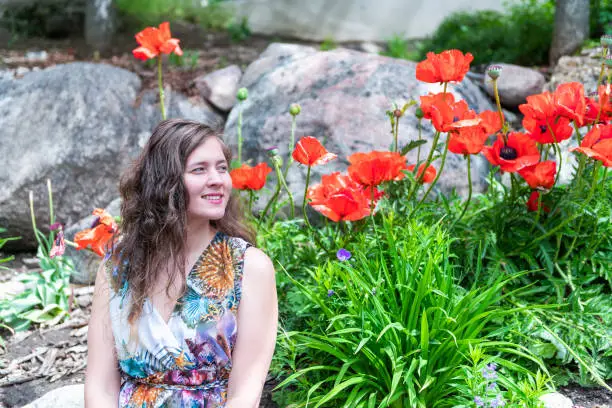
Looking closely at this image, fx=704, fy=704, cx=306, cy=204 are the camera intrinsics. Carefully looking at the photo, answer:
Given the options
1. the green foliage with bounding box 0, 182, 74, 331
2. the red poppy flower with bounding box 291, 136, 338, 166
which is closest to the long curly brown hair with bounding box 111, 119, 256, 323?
the red poppy flower with bounding box 291, 136, 338, 166

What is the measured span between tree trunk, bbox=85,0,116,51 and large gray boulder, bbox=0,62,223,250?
69.6 inches

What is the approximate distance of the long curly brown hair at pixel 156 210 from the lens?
1.98 metres

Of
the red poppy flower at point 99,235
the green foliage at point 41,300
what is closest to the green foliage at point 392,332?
the red poppy flower at point 99,235

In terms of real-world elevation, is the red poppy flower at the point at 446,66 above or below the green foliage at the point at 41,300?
above

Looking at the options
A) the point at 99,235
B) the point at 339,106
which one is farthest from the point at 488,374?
the point at 339,106

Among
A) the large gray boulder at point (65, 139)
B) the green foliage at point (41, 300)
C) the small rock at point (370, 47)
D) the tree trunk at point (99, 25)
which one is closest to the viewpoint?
the green foliage at point (41, 300)

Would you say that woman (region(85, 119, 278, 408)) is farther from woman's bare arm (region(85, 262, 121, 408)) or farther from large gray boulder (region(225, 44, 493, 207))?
large gray boulder (region(225, 44, 493, 207))

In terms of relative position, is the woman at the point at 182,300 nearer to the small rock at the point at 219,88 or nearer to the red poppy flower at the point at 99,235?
the red poppy flower at the point at 99,235

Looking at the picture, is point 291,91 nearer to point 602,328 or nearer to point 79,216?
point 79,216

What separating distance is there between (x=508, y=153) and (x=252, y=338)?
130 cm

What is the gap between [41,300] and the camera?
11.7 feet

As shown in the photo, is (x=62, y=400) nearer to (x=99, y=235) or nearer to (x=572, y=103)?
(x=99, y=235)

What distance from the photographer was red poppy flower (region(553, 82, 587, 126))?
8.39 ft

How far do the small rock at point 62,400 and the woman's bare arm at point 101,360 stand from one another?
0.67 m
